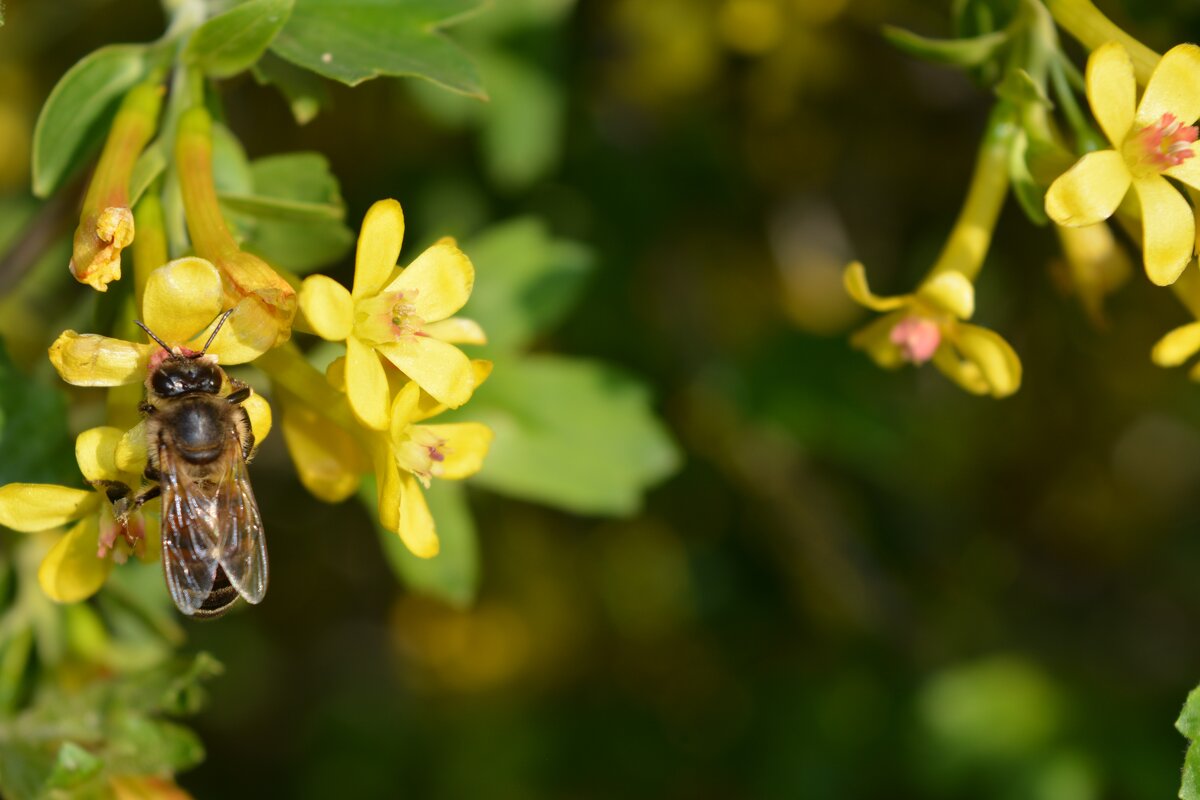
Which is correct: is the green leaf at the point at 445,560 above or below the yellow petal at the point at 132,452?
below

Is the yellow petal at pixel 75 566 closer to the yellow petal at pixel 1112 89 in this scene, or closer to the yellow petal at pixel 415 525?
the yellow petal at pixel 415 525

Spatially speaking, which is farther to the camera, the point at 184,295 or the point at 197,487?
the point at 197,487

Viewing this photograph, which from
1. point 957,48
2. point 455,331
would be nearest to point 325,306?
point 455,331

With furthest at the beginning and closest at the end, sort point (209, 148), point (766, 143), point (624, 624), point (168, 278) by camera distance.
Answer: point (624, 624), point (766, 143), point (209, 148), point (168, 278)

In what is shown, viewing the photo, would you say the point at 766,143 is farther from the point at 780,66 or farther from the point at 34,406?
the point at 34,406

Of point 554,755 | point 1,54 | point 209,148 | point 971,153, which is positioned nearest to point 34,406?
point 209,148

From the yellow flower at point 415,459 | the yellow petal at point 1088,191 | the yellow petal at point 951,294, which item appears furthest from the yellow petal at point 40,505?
the yellow petal at point 1088,191

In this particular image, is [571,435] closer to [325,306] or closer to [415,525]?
[415,525]
